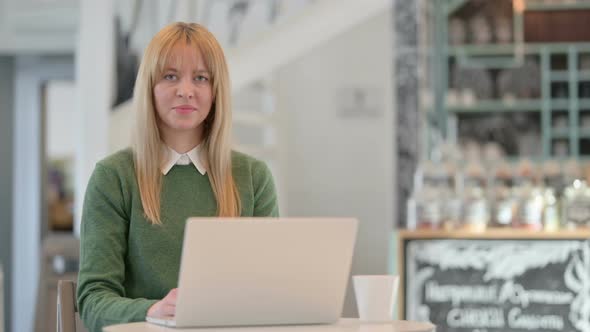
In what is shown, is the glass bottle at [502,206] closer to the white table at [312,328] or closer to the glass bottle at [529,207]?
the glass bottle at [529,207]

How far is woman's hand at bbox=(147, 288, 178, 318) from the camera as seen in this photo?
1.69 meters

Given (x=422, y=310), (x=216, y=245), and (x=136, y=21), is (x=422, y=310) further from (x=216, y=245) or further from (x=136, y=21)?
(x=216, y=245)

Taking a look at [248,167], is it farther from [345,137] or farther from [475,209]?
[345,137]

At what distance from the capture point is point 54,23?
705 centimetres

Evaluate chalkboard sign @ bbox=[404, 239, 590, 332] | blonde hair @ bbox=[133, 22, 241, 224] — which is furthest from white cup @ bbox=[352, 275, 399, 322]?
chalkboard sign @ bbox=[404, 239, 590, 332]

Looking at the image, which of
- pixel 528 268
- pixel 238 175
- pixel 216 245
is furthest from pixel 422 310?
pixel 216 245

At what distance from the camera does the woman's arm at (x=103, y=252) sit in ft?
6.14

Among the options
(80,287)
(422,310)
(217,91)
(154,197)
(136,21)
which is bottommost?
(422,310)

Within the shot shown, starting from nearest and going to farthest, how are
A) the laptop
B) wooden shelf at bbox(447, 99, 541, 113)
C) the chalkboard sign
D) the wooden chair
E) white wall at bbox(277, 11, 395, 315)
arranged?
the laptop → the wooden chair → the chalkboard sign → white wall at bbox(277, 11, 395, 315) → wooden shelf at bbox(447, 99, 541, 113)

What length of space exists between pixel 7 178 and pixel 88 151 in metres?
1.67

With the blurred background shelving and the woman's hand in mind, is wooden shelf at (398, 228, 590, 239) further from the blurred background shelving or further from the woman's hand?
the blurred background shelving

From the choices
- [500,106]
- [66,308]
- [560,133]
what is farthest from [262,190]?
[560,133]

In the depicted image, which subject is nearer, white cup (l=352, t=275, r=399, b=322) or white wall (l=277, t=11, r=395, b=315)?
white cup (l=352, t=275, r=399, b=322)

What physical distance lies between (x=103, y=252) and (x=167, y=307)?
31 cm
